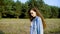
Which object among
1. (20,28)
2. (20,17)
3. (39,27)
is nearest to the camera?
(39,27)

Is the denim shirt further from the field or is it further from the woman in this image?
the field

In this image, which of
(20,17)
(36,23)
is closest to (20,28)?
(20,17)

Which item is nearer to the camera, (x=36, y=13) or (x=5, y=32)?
(x=36, y=13)

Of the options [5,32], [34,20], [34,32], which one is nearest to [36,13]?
[34,20]

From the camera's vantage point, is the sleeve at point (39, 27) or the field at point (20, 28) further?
the field at point (20, 28)

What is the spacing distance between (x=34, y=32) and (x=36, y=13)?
252 millimetres

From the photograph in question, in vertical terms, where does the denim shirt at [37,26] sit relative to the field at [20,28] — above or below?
above

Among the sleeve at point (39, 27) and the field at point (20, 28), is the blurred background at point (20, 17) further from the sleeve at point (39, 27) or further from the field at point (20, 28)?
the sleeve at point (39, 27)

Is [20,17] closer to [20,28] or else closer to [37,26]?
[20,28]

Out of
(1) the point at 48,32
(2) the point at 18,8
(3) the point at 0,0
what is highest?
(3) the point at 0,0

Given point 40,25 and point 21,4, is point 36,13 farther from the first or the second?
point 21,4

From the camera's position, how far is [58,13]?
643 inches

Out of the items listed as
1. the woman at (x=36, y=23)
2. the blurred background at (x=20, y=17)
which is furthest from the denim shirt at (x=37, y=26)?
the blurred background at (x=20, y=17)

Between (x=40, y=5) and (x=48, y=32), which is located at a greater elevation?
(x=40, y=5)
